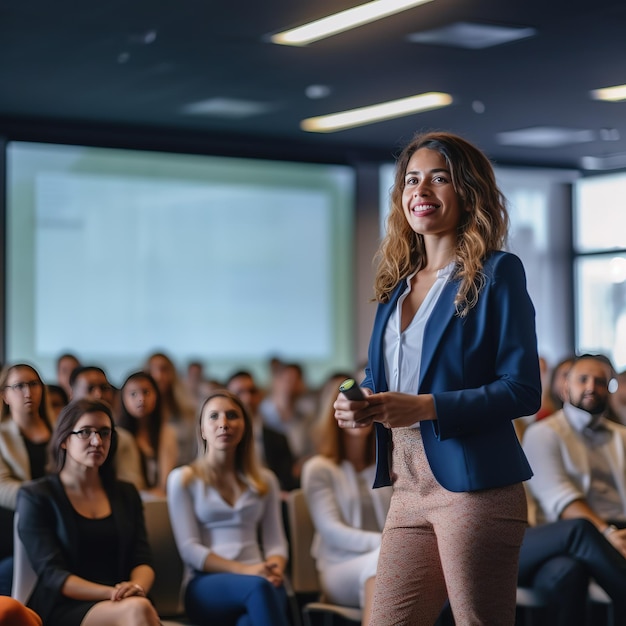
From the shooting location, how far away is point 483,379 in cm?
212

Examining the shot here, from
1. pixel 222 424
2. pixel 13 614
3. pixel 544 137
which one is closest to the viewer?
pixel 13 614

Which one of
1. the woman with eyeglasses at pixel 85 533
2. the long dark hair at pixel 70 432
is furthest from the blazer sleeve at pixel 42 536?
the long dark hair at pixel 70 432

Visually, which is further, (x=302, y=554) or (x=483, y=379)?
(x=302, y=554)

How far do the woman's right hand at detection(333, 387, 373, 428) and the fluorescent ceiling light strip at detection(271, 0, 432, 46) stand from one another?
160 inches

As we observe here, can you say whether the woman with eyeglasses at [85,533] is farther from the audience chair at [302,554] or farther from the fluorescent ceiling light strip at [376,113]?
the fluorescent ceiling light strip at [376,113]

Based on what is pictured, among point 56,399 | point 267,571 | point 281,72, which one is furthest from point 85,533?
point 281,72

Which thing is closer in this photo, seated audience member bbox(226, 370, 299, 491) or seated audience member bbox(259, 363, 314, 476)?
seated audience member bbox(226, 370, 299, 491)

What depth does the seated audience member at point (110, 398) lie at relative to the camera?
433 centimetres

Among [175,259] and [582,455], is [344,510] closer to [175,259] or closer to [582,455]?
[582,455]

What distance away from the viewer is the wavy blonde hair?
211 centimetres

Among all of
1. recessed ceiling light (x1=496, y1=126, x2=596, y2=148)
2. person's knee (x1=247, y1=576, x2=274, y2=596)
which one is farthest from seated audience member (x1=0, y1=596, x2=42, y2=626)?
recessed ceiling light (x1=496, y1=126, x2=596, y2=148)

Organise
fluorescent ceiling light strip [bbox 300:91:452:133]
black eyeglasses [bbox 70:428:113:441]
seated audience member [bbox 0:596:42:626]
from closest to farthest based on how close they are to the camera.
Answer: seated audience member [bbox 0:596:42:626]
black eyeglasses [bbox 70:428:113:441]
fluorescent ceiling light strip [bbox 300:91:452:133]

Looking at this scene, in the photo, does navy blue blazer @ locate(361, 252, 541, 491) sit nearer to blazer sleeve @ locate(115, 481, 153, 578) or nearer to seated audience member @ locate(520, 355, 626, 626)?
blazer sleeve @ locate(115, 481, 153, 578)

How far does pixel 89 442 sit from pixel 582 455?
2.06 meters
